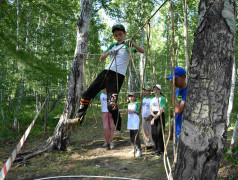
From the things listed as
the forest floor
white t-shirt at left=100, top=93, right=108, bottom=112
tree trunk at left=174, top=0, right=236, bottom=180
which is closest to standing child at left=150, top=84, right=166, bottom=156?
the forest floor

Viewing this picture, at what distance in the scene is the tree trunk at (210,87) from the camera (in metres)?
1.29

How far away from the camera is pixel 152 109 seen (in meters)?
4.61

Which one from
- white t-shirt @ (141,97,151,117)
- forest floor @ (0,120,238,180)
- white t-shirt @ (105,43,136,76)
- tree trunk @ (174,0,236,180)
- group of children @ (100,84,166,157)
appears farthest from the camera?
white t-shirt @ (141,97,151,117)

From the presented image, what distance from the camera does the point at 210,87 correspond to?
1.31m

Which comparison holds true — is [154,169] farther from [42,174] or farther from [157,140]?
[42,174]

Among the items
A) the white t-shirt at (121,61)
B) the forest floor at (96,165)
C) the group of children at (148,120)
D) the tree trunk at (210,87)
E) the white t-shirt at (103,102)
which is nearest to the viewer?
the tree trunk at (210,87)

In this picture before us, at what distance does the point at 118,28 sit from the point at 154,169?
2.60 metres

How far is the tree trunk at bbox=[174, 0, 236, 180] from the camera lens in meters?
1.29

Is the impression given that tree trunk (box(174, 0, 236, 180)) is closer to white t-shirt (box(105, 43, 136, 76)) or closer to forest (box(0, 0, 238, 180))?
forest (box(0, 0, 238, 180))

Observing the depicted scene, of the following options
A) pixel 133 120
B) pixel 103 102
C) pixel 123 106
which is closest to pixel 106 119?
pixel 103 102

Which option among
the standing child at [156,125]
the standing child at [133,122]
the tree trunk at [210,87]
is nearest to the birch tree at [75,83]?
the standing child at [133,122]

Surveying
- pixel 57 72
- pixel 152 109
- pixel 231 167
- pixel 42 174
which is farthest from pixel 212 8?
pixel 57 72

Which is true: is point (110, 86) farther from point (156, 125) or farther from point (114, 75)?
point (156, 125)

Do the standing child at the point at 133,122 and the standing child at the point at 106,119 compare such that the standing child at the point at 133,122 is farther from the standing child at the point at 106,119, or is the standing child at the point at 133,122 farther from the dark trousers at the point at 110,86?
the dark trousers at the point at 110,86
